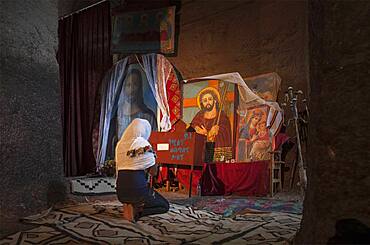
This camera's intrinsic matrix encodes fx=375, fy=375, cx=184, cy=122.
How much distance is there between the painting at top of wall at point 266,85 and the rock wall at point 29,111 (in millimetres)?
4256

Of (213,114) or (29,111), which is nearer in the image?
(29,111)

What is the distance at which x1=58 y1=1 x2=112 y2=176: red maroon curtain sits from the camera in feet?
34.4

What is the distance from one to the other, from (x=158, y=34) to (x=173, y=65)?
2.89 feet

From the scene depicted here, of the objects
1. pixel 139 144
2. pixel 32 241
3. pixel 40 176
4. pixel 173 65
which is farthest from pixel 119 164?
pixel 173 65

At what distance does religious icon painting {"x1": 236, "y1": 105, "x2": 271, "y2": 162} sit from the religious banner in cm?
303

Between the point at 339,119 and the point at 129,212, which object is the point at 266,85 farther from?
the point at 339,119

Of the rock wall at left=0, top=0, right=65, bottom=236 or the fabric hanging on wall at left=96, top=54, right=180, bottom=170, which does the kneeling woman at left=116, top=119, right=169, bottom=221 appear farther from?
the fabric hanging on wall at left=96, top=54, right=180, bottom=170

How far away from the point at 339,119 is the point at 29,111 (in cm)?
396

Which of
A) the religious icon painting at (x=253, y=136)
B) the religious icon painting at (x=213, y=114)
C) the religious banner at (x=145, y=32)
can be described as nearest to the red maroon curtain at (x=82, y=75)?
the religious banner at (x=145, y=32)

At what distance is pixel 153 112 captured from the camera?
9656mm

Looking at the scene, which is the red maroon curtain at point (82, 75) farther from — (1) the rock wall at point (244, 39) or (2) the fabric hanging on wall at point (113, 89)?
(1) the rock wall at point (244, 39)

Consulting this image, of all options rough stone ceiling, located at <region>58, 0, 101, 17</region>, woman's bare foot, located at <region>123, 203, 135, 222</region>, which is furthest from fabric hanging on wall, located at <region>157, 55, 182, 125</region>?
woman's bare foot, located at <region>123, 203, 135, 222</region>

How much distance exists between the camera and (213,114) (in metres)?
8.37

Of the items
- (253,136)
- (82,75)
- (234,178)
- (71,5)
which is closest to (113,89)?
(82,75)
